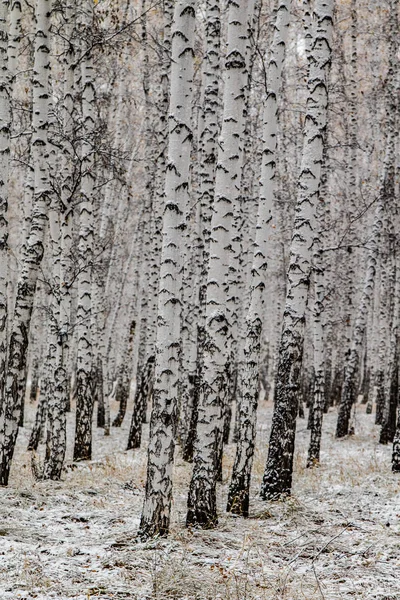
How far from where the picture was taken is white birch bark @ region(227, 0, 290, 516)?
23.5 feet

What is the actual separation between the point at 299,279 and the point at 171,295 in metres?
2.59

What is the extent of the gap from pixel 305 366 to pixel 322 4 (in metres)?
19.8

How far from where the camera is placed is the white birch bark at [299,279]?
7918 millimetres

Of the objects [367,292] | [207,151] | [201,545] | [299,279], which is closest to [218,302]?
[299,279]

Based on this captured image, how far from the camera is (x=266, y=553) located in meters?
5.70

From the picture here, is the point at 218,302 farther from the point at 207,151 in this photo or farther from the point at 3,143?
the point at 3,143

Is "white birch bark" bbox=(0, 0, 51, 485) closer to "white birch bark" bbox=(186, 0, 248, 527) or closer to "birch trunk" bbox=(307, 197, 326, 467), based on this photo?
"white birch bark" bbox=(186, 0, 248, 527)

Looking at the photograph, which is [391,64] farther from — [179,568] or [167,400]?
[179,568]

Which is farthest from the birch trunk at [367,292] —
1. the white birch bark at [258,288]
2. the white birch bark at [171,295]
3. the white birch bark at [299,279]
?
the white birch bark at [171,295]

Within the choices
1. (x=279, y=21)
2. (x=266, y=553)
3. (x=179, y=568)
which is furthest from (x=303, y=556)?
(x=279, y=21)

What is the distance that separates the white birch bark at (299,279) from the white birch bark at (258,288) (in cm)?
45

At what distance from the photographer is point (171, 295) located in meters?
5.96

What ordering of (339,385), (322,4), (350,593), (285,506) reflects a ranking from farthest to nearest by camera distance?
(339,385) < (322,4) < (285,506) < (350,593)

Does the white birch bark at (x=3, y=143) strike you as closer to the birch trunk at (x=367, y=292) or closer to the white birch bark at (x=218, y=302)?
the white birch bark at (x=218, y=302)
